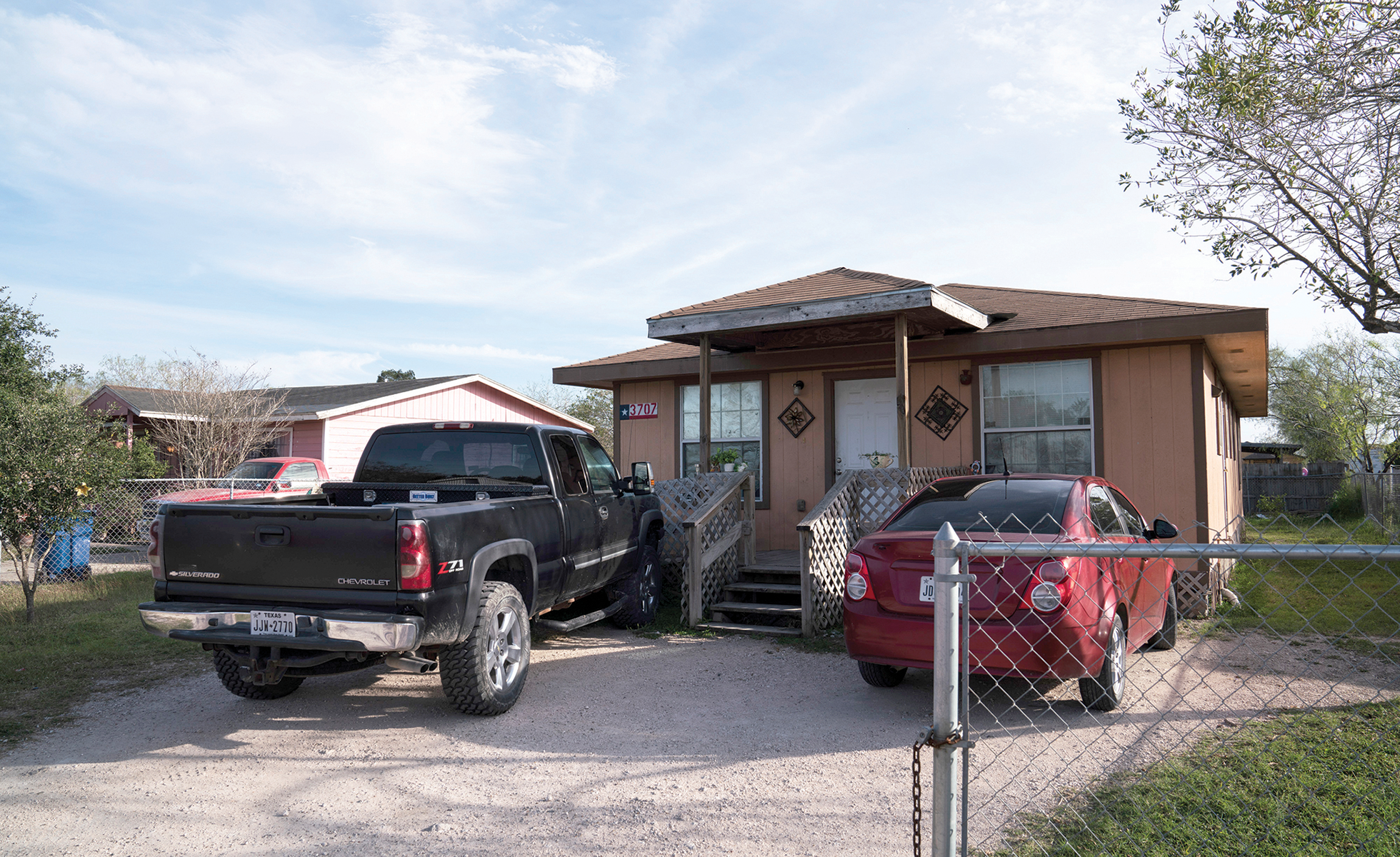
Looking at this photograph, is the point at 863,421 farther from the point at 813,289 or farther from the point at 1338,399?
the point at 1338,399

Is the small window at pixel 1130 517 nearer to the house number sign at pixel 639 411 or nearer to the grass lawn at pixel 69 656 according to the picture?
the house number sign at pixel 639 411

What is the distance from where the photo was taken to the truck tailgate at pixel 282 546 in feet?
15.4

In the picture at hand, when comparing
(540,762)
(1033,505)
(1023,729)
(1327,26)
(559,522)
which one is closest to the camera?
(540,762)

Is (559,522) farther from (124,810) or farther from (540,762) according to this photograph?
(124,810)

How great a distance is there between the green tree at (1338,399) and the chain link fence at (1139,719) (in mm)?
35762

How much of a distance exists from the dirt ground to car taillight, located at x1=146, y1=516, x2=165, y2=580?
974 mm

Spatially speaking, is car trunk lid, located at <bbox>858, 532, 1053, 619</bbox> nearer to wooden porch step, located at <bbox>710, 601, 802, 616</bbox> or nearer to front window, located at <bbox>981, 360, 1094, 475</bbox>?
wooden porch step, located at <bbox>710, 601, 802, 616</bbox>

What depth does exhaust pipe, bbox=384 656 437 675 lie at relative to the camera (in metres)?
4.98

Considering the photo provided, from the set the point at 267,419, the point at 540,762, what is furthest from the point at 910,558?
the point at 267,419

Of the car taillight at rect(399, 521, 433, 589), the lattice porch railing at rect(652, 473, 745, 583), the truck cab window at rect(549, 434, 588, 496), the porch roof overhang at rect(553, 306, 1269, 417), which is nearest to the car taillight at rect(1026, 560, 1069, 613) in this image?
the car taillight at rect(399, 521, 433, 589)

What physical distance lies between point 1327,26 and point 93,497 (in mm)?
12938

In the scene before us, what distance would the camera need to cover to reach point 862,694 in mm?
5934

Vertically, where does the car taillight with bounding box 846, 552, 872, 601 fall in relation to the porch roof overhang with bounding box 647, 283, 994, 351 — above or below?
below

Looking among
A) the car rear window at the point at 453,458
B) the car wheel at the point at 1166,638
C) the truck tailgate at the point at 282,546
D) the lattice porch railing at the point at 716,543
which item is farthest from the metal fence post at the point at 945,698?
the lattice porch railing at the point at 716,543
